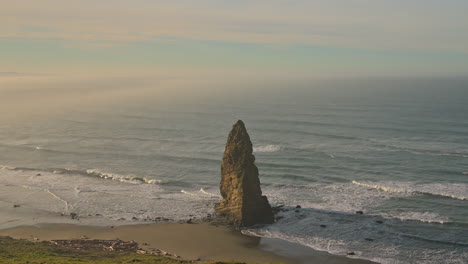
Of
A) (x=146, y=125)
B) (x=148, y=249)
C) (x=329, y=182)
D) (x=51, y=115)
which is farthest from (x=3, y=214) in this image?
(x=51, y=115)

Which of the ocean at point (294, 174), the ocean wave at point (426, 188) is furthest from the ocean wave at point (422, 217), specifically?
the ocean wave at point (426, 188)

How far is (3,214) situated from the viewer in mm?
54688

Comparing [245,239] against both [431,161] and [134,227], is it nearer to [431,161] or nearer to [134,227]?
[134,227]

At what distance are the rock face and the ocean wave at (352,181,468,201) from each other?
1856 centimetres

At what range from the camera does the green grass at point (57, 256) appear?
35.8 meters

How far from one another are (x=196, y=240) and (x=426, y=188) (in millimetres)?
31963

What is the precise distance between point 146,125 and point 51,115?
40.7m

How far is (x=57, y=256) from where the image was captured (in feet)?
124

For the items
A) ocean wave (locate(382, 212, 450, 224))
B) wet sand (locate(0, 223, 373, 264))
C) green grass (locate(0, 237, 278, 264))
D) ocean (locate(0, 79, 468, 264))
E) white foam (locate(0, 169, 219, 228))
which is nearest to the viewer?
green grass (locate(0, 237, 278, 264))

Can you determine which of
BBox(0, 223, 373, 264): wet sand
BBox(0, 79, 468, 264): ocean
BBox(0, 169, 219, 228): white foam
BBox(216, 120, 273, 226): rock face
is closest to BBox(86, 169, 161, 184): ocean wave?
BBox(0, 79, 468, 264): ocean

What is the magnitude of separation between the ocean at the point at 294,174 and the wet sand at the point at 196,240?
1.92 metres

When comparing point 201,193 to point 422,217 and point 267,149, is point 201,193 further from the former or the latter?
point 422,217

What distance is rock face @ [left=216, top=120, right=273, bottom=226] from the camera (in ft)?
157

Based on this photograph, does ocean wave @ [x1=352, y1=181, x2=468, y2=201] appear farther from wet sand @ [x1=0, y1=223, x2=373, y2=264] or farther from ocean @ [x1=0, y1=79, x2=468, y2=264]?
wet sand @ [x1=0, y1=223, x2=373, y2=264]
